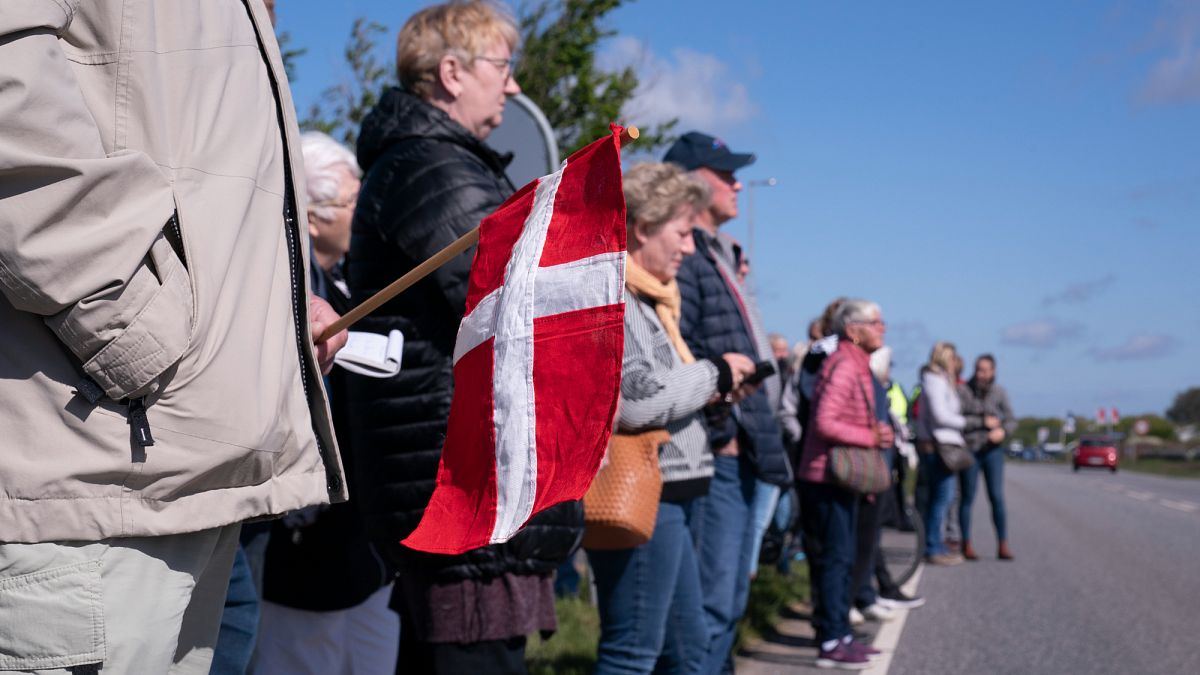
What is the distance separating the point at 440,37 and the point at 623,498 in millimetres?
1333

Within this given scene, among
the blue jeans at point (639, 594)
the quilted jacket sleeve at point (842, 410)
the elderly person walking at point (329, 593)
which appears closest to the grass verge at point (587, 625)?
the blue jeans at point (639, 594)

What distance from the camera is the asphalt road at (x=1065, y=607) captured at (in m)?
6.64

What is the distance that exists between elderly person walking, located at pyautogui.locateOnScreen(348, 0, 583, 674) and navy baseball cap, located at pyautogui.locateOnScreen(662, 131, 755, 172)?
8.17ft

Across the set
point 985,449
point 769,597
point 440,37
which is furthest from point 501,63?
point 985,449

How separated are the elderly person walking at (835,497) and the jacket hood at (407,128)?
383 centimetres

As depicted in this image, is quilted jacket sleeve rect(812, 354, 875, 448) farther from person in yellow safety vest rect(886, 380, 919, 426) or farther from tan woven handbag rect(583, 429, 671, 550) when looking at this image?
person in yellow safety vest rect(886, 380, 919, 426)

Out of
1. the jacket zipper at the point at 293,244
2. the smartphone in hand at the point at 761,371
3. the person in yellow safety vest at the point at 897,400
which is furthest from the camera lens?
the person in yellow safety vest at the point at 897,400

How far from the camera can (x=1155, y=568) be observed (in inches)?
452

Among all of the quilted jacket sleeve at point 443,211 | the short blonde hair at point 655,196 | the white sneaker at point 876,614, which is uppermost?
the short blonde hair at point 655,196

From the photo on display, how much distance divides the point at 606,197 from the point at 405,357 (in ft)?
3.34

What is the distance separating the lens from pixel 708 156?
5418mm

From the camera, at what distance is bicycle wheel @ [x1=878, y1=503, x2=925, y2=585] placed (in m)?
9.07

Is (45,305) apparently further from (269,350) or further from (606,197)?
(606,197)

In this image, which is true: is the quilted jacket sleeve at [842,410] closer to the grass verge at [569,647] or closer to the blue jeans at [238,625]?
the grass verge at [569,647]
